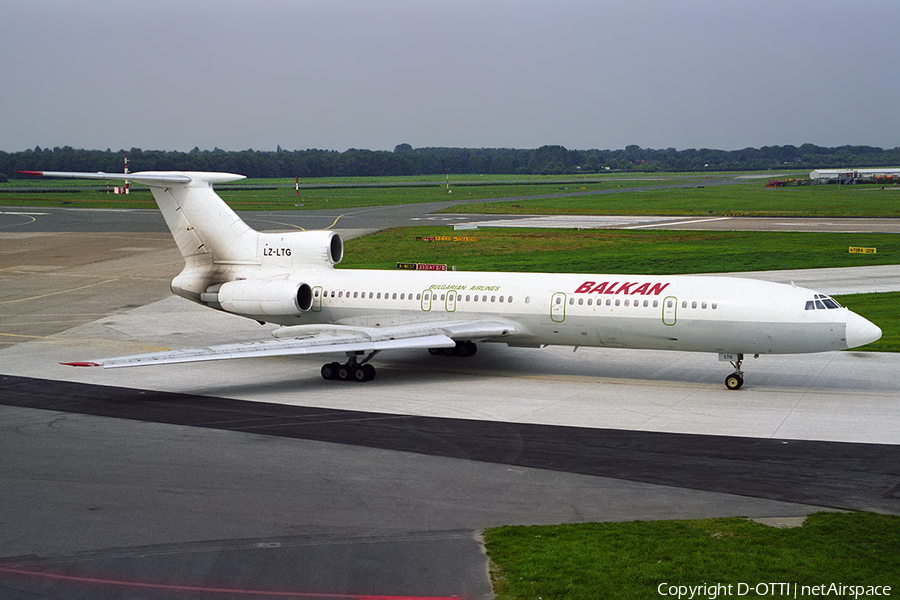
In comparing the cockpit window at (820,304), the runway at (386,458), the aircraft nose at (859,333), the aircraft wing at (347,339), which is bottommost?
the runway at (386,458)

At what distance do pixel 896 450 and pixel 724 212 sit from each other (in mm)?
81306

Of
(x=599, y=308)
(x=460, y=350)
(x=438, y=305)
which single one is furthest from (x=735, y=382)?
(x=438, y=305)

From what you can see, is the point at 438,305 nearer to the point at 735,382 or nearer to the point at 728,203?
the point at 735,382

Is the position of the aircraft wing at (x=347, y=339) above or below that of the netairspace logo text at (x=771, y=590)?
above

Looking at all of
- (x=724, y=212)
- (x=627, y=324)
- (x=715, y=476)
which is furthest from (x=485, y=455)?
(x=724, y=212)

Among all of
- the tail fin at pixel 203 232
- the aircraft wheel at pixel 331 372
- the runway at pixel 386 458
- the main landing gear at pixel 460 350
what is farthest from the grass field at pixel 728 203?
the aircraft wheel at pixel 331 372

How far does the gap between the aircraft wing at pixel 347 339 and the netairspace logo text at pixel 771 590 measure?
1551 centimetres

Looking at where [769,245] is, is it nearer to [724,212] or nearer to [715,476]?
[724,212]

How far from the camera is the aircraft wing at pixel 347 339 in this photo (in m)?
27.4

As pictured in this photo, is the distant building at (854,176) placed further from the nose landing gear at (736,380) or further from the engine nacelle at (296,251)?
the engine nacelle at (296,251)

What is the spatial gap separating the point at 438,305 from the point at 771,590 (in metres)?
18.9

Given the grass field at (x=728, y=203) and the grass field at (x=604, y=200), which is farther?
the grass field at (x=604, y=200)

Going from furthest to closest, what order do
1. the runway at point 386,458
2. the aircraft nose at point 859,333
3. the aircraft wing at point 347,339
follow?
1. the aircraft wing at point 347,339
2. the aircraft nose at point 859,333
3. the runway at point 386,458

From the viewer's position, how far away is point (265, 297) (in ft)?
106
